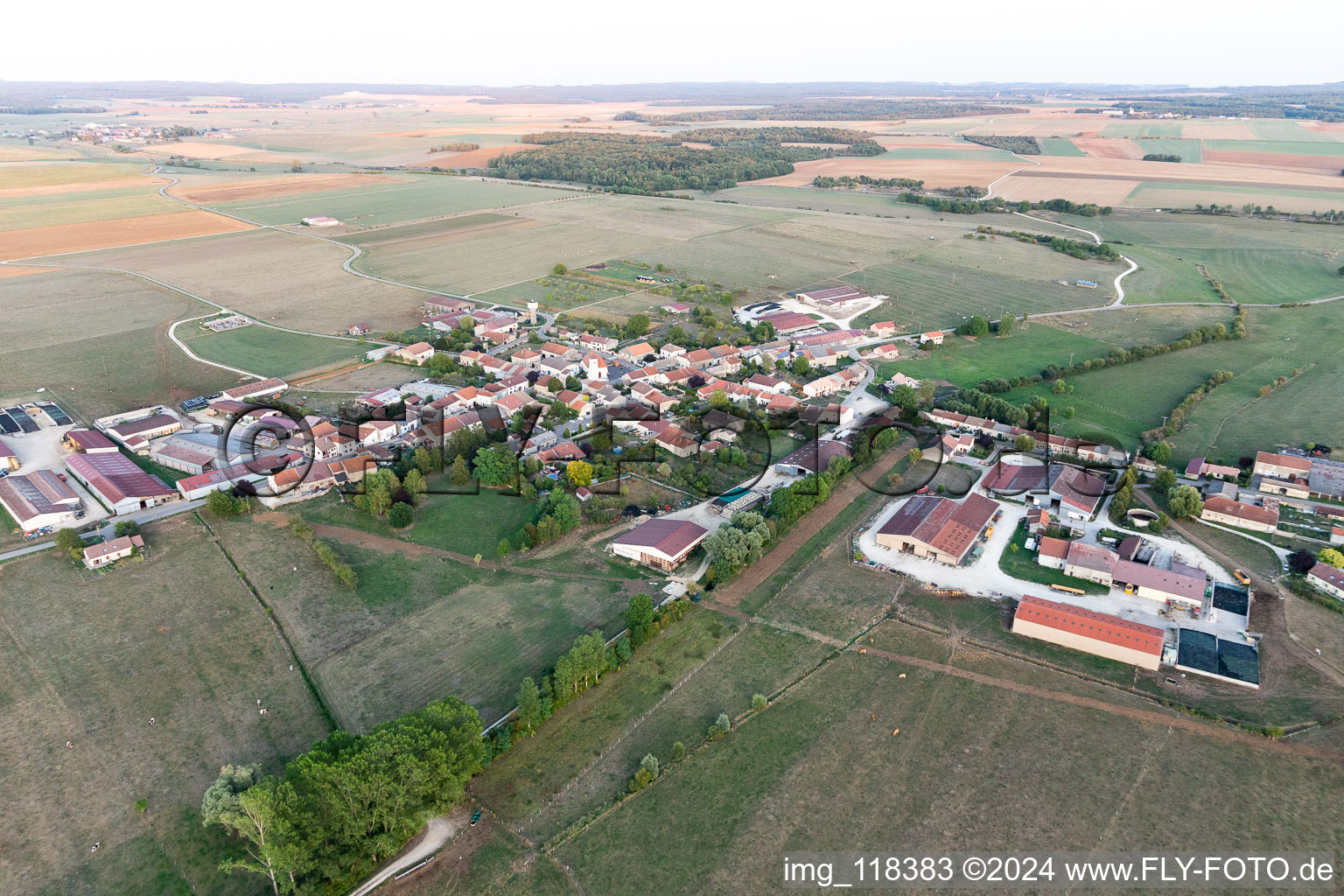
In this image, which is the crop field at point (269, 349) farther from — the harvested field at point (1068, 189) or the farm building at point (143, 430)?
the harvested field at point (1068, 189)

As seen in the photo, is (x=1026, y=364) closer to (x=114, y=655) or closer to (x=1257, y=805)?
(x=1257, y=805)

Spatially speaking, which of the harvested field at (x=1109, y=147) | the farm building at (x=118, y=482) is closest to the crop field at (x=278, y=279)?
the farm building at (x=118, y=482)

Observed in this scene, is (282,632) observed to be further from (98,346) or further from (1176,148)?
(1176,148)

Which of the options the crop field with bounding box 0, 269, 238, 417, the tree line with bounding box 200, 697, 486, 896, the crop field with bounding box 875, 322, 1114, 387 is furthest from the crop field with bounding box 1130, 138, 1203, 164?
the tree line with bounding box 200, 697, 486, 896

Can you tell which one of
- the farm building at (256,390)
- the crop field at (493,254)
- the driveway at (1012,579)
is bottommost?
the driveway at (1012,579)

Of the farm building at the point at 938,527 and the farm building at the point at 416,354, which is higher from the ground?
the farm building at the point at 416,354

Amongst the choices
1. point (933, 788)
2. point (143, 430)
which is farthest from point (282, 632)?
point (933, 788)
